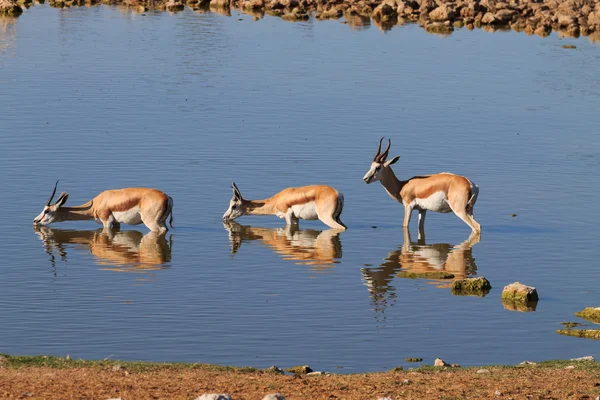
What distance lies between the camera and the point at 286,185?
86.4ft

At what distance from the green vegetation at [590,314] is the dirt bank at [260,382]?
11.8 ft

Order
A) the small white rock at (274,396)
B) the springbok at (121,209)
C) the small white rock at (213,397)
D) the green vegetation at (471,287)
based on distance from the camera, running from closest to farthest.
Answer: the small white rock at (213,397) < the small white rock at (274,396) < the green vegetation at (471,287) < the springbok at (121,209)

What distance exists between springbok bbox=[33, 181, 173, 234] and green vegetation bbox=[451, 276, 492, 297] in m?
6.32

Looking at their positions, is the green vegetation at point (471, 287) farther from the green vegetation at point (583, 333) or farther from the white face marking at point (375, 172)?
the white face marking at point (375, 172)

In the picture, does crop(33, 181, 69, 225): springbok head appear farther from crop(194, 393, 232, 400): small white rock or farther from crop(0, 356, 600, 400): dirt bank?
crop(194, 393, 232, 400): small white rock

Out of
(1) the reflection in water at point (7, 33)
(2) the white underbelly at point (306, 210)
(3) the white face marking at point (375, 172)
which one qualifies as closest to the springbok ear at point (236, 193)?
(2) the white underbelly at point (306, 210)

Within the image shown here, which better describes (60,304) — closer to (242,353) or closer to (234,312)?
(234,312)

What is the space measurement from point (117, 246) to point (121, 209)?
1.05m

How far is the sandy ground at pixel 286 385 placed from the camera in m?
11.8

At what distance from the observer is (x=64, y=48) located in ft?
158

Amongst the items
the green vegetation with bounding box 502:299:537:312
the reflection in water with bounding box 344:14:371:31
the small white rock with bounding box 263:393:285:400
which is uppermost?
the small white rock with bounding box 263:393:285:400

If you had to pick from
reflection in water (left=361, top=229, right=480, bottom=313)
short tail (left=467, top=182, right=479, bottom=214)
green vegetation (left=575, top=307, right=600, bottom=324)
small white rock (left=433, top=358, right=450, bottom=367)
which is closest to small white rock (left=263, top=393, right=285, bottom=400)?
small white rock (left=433, top=358, right=450, bottom=367)

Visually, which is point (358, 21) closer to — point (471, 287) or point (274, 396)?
point (471, 287)

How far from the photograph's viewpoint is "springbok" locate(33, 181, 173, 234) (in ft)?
75.1
